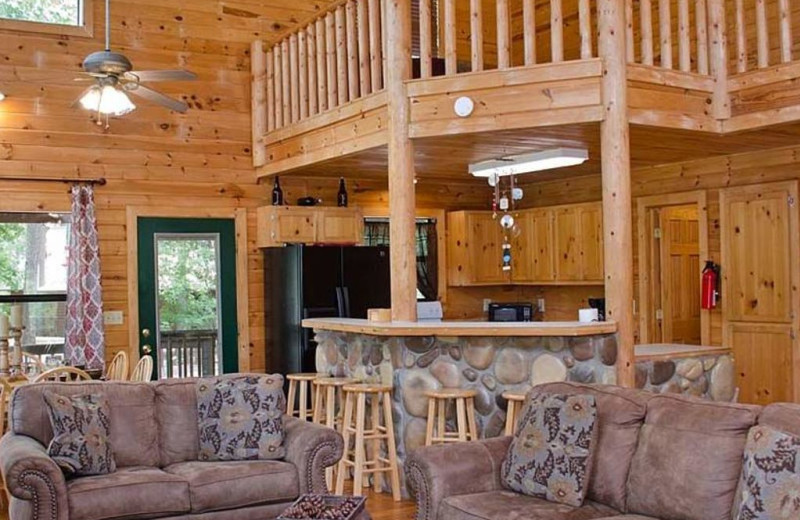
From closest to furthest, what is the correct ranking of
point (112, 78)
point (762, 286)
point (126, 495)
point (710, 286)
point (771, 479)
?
1. point (771, 479)
2. point (126, 495)
3. point (112, 78)
4. point (762, 286)
5. point (710, 286)

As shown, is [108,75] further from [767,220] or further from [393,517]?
[767,220]

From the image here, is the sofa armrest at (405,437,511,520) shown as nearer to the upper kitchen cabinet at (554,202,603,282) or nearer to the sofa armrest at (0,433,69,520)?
the sofa armrest at (0,433,69,520)

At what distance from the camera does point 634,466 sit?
3732mm

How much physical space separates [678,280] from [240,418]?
502cm

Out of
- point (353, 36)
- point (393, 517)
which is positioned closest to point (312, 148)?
point (353, 36)

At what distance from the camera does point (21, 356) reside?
636cm

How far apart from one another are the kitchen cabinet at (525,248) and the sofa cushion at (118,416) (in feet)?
16.0

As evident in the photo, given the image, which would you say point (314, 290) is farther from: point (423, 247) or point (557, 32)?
point (557, 32)

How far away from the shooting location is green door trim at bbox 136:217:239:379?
793 cm

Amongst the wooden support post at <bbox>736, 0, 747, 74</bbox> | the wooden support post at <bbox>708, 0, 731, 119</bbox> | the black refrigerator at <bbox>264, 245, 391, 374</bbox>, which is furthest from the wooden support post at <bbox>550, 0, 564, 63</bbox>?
the black refrigerator at <bbox>264, 245, 391, 374</bbox>

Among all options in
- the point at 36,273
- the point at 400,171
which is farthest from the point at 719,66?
the point at 36,273

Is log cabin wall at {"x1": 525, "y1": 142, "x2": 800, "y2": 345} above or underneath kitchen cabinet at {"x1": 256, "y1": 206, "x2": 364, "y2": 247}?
above

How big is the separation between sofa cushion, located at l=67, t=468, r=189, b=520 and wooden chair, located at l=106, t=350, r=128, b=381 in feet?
7.94

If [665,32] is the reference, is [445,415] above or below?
below
